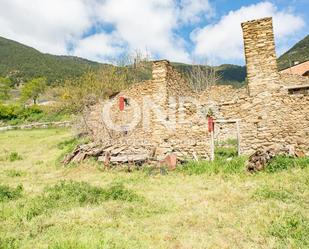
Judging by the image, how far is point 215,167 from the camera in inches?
385

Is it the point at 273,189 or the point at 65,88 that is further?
the point at 65,88

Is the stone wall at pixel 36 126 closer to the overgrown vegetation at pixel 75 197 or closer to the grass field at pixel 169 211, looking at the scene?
the grass field at pixel 169 211

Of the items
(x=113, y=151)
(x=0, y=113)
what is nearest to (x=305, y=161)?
(x=113, y=151)

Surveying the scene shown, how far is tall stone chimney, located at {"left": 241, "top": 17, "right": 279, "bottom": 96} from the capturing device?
11172 millimetres

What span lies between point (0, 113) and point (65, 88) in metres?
16.2

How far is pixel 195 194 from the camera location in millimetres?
7586

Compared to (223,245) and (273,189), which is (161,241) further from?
(273,189)

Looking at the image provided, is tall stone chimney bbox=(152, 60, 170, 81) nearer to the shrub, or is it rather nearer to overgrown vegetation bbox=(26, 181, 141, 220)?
overgrown vegetation bbox=(26, 181, 141, 220)

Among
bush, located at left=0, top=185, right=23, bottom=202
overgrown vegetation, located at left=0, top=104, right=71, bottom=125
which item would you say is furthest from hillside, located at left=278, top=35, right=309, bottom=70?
bush, located at left=0, top=185, right=23, bottom=202

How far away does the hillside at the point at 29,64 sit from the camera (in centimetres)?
9373

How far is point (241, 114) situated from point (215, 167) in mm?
2463

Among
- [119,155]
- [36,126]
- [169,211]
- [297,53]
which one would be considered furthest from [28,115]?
[297,53]

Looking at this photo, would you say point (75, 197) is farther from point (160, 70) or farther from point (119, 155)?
point (160, 70)

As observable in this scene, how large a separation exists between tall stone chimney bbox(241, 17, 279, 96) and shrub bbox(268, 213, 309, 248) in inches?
253
